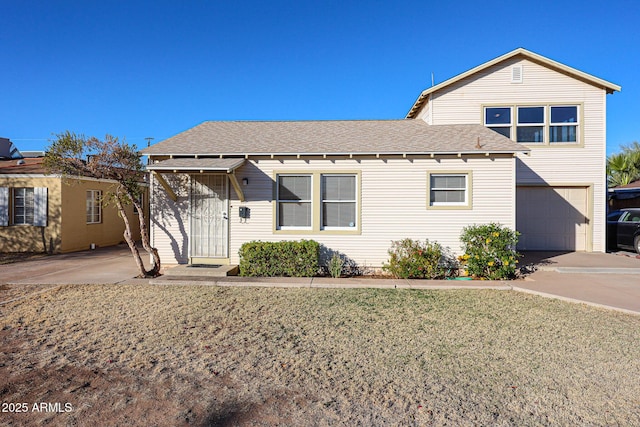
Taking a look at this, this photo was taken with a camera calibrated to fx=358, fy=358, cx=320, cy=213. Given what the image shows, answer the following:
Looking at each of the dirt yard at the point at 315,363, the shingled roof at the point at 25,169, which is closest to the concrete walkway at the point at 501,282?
the dirt yard at the point at 315,363

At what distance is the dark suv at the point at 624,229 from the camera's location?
12.2 metres

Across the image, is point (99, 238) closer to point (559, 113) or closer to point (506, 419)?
point (506, 419)

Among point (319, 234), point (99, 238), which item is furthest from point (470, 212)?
point (99, 238)

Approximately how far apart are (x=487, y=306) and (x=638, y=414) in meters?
3.55

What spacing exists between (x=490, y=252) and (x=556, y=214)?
5842 mm

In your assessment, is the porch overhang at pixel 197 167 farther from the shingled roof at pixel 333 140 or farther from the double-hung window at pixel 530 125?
the double-hung window at pixel 530 125

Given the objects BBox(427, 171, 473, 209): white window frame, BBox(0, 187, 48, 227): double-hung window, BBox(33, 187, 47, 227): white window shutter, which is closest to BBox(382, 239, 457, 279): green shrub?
BBox(427, 171, 473, 209): white window frame

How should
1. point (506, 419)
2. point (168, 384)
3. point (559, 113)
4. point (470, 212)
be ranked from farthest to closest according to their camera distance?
point (559, 113) → point (470, 212) → point (168, 384) → point (506, 419)

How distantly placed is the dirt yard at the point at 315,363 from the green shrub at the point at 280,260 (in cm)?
229

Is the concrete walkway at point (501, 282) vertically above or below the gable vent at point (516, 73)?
below

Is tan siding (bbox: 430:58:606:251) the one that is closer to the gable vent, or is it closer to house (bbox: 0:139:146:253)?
the gable vent

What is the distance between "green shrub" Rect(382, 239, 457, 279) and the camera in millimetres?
8930

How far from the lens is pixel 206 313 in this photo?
6.11 meters

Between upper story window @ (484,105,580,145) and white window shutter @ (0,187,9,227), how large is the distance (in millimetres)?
17881
